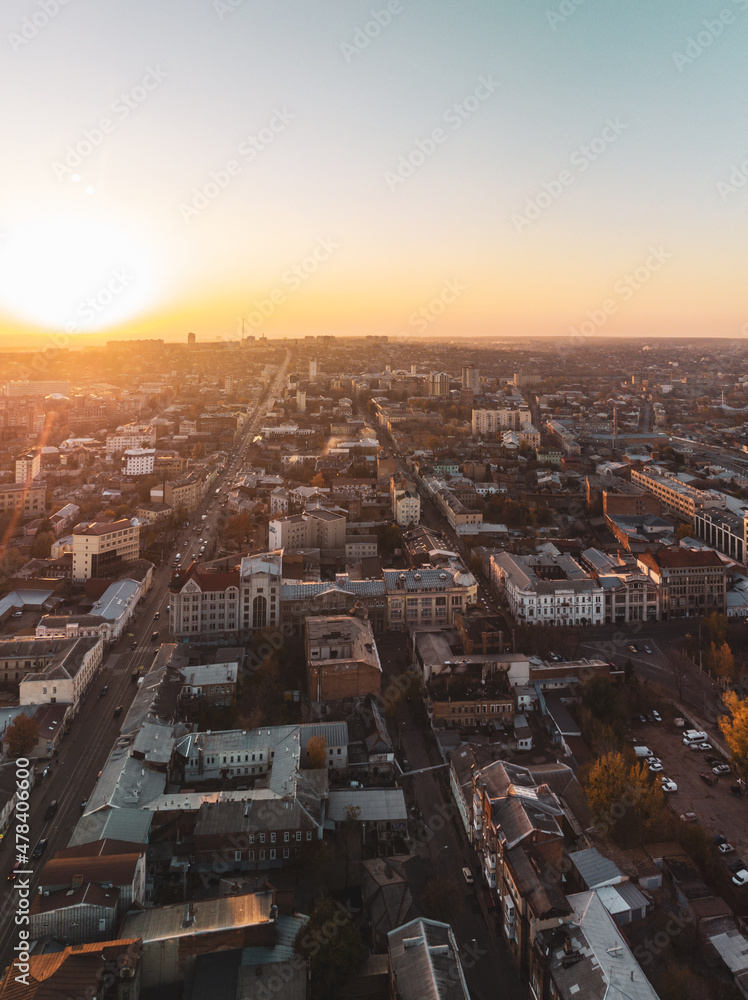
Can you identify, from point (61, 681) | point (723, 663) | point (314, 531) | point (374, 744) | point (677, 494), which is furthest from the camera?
point (677, 494)

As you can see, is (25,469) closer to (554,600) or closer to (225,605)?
(225,605)

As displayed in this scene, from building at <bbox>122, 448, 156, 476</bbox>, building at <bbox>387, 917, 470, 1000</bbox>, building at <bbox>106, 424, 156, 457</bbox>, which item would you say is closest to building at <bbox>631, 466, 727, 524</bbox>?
building at <bbox>387, 917, 470, 1000</bbox>

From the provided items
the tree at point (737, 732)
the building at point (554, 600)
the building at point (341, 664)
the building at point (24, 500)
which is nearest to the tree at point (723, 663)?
the tree at point (737, 732)

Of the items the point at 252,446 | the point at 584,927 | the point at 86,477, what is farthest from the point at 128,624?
the point at 252,446

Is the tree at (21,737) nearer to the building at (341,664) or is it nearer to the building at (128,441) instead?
the building at (341,664)

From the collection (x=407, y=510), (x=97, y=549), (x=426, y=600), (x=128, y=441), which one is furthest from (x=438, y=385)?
(x=426, y=600)

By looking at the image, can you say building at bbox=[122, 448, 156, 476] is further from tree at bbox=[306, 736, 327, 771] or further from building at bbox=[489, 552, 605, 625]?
tree at bbox=[306, 736, 327, 771]
